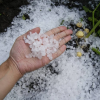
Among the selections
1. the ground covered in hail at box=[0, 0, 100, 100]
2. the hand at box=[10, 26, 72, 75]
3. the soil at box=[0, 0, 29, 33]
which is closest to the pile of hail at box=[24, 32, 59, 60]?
the hand at box=[10, 26, 72, 75]

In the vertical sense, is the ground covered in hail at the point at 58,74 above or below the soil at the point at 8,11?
below

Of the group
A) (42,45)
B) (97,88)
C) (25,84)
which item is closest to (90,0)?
(42,45)

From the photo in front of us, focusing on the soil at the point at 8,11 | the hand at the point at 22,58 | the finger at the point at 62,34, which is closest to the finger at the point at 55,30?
the finger at the point at 62,34

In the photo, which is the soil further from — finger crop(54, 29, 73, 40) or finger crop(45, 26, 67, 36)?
finger crop(54, 29, 73, 40)

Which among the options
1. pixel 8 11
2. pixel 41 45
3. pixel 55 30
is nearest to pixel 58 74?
pixel 41 45

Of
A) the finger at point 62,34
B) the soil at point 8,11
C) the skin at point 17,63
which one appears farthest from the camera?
the soil at point 8,11

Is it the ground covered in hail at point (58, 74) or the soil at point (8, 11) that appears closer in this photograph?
the ground covered in hail at point (58, 74)

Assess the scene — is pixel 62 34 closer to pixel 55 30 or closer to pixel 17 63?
pixel 55 30

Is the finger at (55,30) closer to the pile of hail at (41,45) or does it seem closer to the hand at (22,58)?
the pile of hail at (41,45)
